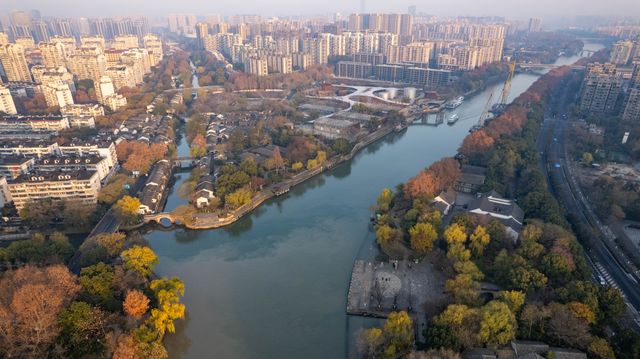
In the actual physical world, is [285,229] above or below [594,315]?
below

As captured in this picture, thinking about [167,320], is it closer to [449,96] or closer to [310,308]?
[310,308]

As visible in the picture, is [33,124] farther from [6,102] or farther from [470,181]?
[470,181]

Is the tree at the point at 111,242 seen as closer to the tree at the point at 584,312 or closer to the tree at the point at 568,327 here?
the tree at the point at 568,327

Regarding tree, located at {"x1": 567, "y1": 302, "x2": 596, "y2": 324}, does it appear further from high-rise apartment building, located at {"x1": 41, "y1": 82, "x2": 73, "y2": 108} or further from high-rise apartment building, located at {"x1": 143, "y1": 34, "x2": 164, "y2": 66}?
high-rise apartment building, located at {"x1": 143, "y1": 34, "x2": 164, "y2": 66}

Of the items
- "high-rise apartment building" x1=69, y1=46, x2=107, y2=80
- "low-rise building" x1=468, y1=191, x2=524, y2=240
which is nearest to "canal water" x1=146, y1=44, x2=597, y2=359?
"low-rise building" x1=468, y1=191, x2=524, y2=240

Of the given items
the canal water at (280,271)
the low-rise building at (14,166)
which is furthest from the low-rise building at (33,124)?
the canal water at (280,271)

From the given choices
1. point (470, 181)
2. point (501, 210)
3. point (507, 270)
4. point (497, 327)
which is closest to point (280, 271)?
point (497, 327)

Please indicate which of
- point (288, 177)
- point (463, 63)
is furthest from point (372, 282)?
point (463, 63)
